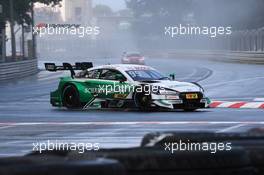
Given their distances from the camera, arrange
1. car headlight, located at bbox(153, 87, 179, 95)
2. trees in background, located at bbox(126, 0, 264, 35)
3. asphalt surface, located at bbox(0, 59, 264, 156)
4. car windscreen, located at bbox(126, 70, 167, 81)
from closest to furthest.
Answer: asphalt surface, located at bbox(0, 59, 264, 156), car headlight, located at bbox(153, 87, 179, 95), car windscreen, located at bbox(126, 70, 167, 81), trees in background, located at bbox(126, 0, 264, 35)

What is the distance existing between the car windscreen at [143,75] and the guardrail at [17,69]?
2153 cm

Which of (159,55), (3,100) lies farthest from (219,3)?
(3,100)

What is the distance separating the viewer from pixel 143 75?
17578mm

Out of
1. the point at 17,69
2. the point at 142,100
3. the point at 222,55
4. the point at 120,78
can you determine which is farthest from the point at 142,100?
the point at 222,55

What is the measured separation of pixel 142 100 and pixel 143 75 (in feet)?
2.91

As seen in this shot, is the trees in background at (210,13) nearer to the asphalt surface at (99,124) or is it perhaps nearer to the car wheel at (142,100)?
the asphalt surface at (99,124)

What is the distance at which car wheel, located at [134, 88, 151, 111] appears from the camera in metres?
16.8

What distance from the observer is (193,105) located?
55.4 ft

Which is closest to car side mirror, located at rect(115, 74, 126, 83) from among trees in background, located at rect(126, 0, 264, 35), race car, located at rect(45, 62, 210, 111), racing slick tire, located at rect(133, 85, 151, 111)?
race car, located at rect(45, 62, 210, 111)

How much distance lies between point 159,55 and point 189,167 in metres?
69.0
